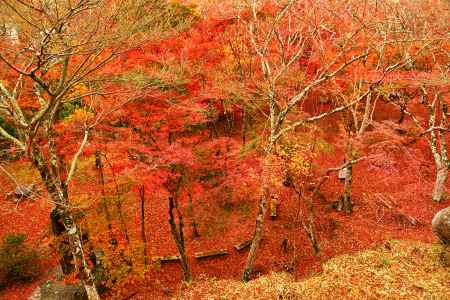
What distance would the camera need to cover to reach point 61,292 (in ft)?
42.4

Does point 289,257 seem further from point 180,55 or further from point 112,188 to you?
point 180,55

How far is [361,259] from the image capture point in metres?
10.6

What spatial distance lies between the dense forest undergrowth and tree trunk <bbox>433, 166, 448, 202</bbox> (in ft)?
0.42

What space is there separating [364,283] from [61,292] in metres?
10.6

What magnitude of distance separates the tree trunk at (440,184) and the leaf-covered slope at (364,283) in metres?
7.02

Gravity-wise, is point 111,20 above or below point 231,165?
above

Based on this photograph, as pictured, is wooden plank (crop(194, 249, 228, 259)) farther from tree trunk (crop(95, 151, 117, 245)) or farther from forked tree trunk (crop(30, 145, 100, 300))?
forked tree trunk (crop(30, 145, 100, 300))

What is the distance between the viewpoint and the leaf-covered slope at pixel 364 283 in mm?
8586

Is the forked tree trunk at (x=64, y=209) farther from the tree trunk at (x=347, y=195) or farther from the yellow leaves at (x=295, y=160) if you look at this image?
the tree trunk at (x=347, y=195)

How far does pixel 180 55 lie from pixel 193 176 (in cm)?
527

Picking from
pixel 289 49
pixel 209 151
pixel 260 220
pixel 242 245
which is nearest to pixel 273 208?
pixel 242 245

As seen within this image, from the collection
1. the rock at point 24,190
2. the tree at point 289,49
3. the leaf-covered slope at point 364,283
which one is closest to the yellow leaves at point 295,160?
the tree at point 289,49

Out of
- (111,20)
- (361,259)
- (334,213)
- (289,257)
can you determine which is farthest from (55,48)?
(334,213)

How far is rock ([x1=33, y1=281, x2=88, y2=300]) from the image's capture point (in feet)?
41.9
